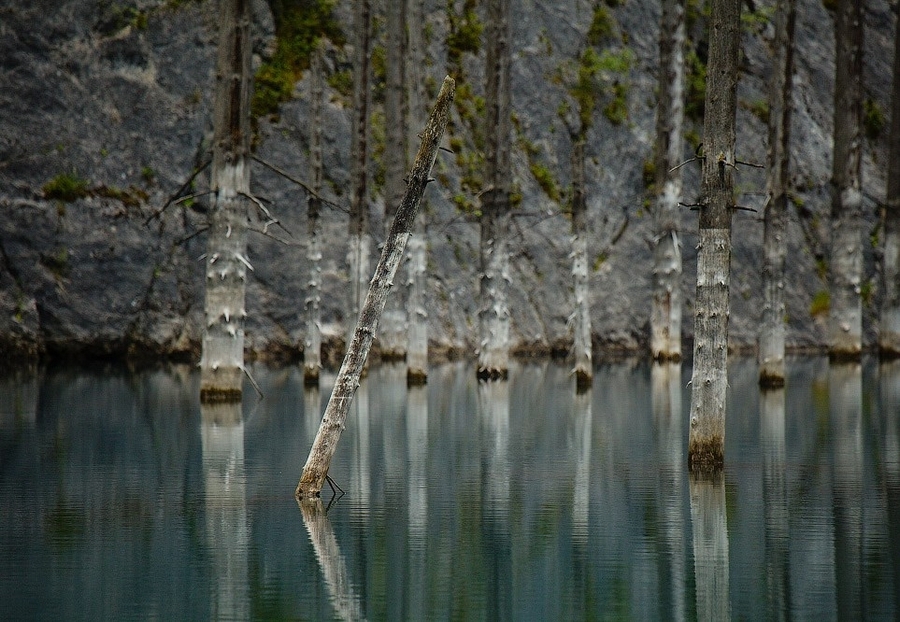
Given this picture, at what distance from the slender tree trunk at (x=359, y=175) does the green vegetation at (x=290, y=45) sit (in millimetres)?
12492

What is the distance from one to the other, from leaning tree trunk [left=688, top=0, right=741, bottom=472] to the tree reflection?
5.37 meters

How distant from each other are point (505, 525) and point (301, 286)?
34.5 m

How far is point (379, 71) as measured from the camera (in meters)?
52.7

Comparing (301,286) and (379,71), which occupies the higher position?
(379,71)

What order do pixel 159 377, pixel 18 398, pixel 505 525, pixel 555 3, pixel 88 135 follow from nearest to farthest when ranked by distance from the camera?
pixel 505 525 < pixel 18 398 < pixel 159 377 < pixel 88 135 < pixel 555 3

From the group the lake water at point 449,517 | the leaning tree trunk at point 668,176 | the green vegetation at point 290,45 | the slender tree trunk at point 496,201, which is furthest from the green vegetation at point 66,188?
the lake water at point 449,517

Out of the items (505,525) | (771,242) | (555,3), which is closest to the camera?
(505,525)

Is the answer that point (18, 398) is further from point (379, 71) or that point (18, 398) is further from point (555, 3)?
point (555, 3)

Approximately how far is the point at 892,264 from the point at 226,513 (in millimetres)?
34474

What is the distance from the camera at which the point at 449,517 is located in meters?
13.4

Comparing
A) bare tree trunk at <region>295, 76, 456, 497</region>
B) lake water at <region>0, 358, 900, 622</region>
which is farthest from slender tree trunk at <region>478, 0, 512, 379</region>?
bare tree trunk at <region>295, 76, 456, 497</region>

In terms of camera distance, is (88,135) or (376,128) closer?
(88,135)

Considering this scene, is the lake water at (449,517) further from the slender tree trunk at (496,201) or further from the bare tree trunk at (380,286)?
the slender tree trunk at (496,201)

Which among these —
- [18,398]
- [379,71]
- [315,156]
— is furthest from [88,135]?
[18,398]
